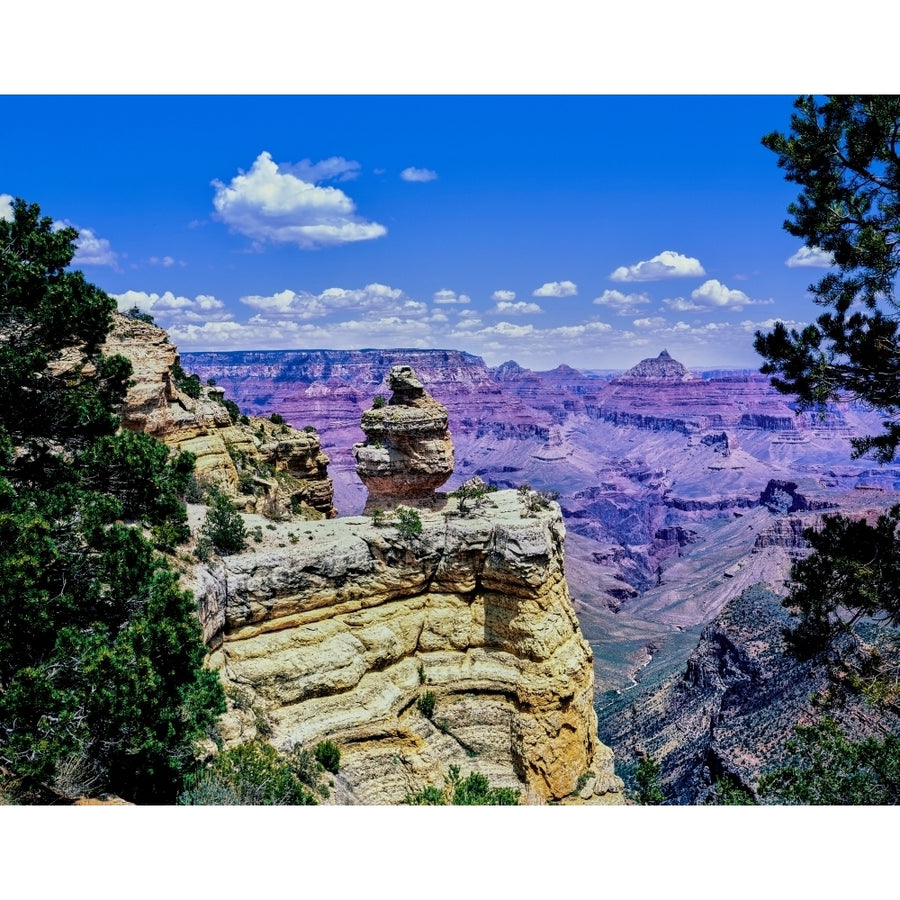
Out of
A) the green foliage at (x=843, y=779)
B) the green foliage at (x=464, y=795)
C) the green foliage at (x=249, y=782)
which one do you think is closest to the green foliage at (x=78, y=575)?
the green foliage at (x=249, y=782)

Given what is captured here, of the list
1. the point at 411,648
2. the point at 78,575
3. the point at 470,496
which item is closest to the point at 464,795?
the point at 411,648

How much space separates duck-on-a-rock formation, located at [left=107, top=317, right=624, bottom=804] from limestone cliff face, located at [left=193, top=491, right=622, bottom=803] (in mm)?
40

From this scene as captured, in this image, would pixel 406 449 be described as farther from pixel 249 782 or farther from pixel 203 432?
pixel 249 782

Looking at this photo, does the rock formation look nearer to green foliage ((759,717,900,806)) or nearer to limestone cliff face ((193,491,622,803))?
limestone cliff face ((193,491,622,803))

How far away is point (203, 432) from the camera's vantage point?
2769 cm

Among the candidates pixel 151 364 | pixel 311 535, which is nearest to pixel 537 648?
pixel 311 535

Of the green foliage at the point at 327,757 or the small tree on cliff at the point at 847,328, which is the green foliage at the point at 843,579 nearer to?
the small tree on cliff at the point at 847,328

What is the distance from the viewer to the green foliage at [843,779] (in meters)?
11.5

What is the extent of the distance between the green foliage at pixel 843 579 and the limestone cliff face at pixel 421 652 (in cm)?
942

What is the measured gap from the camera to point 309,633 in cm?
1938

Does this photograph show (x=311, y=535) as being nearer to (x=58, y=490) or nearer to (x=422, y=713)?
(x=422, y=713)

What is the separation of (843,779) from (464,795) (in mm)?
8874

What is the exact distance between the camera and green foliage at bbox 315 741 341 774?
1800 cm

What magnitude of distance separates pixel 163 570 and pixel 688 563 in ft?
454
